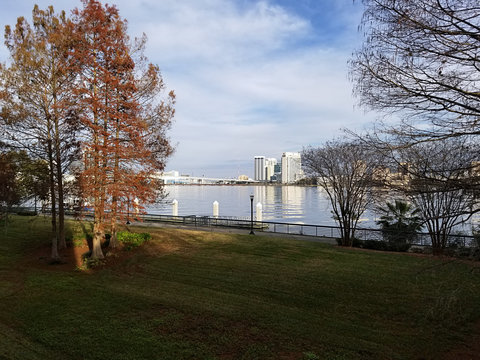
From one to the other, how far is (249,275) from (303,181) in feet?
37.3

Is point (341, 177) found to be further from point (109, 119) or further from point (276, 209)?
point (276, 209)

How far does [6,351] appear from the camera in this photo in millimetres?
5695

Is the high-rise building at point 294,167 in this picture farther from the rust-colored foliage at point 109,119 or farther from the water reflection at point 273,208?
the rust-colored foliage at point 109,119

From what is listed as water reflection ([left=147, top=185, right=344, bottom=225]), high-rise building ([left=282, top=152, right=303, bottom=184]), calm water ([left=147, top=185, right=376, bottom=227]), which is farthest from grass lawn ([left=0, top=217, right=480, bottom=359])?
high-rise building ([left=282, top=152, right=303, bottom=184])

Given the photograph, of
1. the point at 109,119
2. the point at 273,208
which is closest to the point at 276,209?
the point at 273,208

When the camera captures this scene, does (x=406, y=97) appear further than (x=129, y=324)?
No

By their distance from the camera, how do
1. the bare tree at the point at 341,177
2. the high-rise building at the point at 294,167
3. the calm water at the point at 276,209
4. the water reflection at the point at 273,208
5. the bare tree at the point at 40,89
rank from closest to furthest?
the bare tree at the point at 40,89
the bare tree at the point at 341,177
the high-rise building at the point at 294,167
the calm water at the point at 276,209
the water reflection at the point at 273,208

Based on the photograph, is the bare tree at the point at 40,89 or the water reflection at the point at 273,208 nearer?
the bare tree at the point at 40,89

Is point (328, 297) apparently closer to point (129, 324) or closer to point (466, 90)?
point (129, 324)

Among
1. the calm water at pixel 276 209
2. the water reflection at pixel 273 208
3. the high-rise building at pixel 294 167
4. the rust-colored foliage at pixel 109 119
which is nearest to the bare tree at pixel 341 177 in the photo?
the high-rise building at pixel 294 167

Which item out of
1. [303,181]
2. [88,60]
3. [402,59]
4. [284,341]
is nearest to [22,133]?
[88,60]

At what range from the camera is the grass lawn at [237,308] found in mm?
5859

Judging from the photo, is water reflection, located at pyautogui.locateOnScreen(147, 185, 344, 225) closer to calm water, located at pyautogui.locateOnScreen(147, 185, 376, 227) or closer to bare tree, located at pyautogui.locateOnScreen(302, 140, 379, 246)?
calm water, located at pyautogui.locateOnScreen(147, 185, 376, 227)

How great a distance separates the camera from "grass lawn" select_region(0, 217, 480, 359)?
586cm
